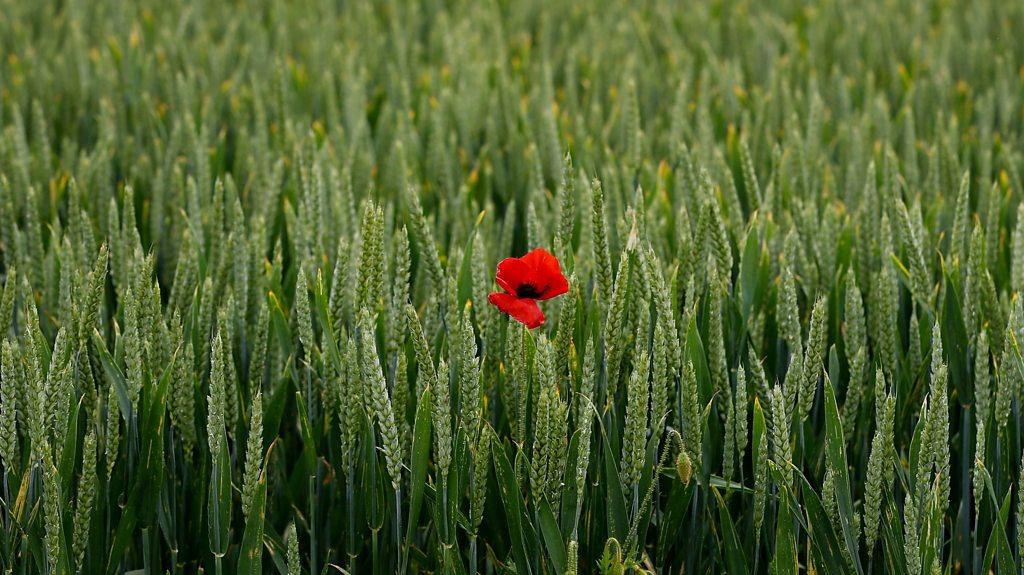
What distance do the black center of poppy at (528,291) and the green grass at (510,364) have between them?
0.03 m

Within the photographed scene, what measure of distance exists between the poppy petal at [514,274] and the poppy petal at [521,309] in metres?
0.02

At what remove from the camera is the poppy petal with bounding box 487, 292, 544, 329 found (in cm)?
109

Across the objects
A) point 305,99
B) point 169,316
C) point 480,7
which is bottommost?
point 169,316

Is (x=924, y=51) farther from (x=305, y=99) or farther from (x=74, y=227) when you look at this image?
(x=74, y=227)

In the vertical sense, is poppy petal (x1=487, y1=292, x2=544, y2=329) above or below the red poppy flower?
below

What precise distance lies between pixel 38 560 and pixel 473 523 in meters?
0.42

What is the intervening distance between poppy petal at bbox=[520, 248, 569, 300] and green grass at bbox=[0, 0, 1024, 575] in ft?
0.06

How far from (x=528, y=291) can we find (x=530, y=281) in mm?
11

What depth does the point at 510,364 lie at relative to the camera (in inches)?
46.7

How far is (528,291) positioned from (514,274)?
0.02 m

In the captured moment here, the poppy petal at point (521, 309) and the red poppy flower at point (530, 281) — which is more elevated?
the red poppy flower at point (530, 281)

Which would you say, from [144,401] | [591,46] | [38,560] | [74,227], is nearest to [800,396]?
[144,401]

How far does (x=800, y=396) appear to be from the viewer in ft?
3.75

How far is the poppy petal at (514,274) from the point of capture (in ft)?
3.68
